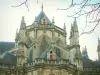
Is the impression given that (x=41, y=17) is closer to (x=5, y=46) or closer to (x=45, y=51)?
(x=45, y=51)

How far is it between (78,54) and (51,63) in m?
4.06

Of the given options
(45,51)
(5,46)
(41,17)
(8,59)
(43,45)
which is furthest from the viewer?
(5,46)

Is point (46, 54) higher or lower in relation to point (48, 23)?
lower

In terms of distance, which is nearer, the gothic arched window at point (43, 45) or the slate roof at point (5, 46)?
the gothic arched window at point (43, 45)

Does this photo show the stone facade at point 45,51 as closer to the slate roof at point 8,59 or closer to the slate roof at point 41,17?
the slate roof at point 41,17

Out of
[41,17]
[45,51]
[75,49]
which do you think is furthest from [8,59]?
[75,49]

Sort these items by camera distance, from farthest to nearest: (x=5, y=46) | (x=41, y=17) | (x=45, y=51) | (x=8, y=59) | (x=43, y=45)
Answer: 1. (x=5, y=46)
2. (x=41, y=17)
3. (x=43, y=45)
4. (x=8, y=59)
5. (x=45, y=51)

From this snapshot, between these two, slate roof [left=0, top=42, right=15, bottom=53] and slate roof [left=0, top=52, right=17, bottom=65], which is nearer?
slate roof [left=0, top=52, right=17, bottom=65]

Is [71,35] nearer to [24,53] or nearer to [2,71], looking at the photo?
[24,53]

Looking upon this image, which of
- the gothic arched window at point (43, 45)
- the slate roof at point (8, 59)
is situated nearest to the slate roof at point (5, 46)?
the slate roof at point (8, 59)

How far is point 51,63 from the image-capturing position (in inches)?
990

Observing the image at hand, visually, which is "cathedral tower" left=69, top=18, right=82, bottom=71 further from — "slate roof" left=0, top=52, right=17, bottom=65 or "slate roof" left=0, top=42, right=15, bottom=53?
"slate roof" left=0, top=42, right=15, bottom=53

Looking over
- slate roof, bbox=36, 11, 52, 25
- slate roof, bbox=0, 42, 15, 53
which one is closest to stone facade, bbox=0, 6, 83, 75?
slate roof, bbox=36, 11, 52, 25

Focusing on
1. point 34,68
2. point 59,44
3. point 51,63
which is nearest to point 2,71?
point 34,68
